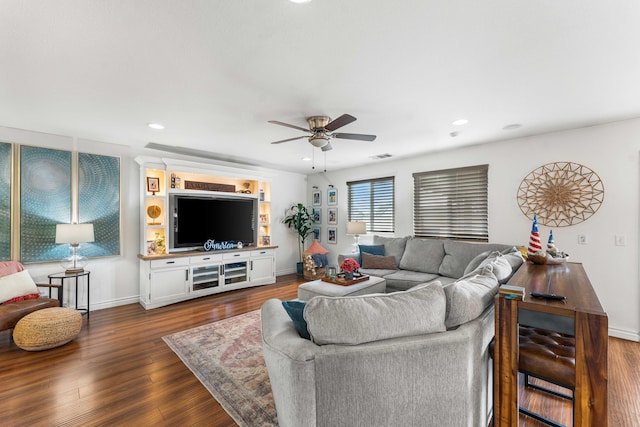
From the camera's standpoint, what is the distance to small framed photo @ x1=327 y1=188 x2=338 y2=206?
6352mm

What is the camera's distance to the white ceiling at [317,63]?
1.50m

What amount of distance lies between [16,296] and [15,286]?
0.11 m

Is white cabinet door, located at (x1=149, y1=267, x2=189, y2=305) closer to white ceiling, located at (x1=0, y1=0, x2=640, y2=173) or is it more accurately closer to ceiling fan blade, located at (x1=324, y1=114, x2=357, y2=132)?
white ceiling, located at (x1=0, y1=0, x2=640, y2=173)

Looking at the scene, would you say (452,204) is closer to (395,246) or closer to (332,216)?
(395,246)

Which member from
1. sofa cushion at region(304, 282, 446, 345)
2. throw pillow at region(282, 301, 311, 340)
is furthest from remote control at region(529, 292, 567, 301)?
throw pillow at region(282, 301, 311, 340)

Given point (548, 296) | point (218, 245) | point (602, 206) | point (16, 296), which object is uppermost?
point (602, 206)

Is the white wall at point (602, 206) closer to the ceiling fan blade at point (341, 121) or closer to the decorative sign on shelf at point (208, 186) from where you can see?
the ceiling fan blade at point (341, 121)

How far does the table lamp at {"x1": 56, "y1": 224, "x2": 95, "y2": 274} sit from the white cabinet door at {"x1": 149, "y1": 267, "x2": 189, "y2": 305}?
880mm

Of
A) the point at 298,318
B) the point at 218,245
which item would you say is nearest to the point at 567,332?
the point at 298,318

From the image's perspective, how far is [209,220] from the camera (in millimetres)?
4910

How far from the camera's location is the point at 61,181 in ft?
12.1

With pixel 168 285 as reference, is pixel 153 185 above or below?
above

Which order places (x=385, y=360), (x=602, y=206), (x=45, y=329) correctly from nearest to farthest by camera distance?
(x=385, y=360) < (x=45, y=329) < (x=602, y=206)

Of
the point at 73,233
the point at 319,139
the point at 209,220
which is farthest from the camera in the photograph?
→ the point at 209,220
